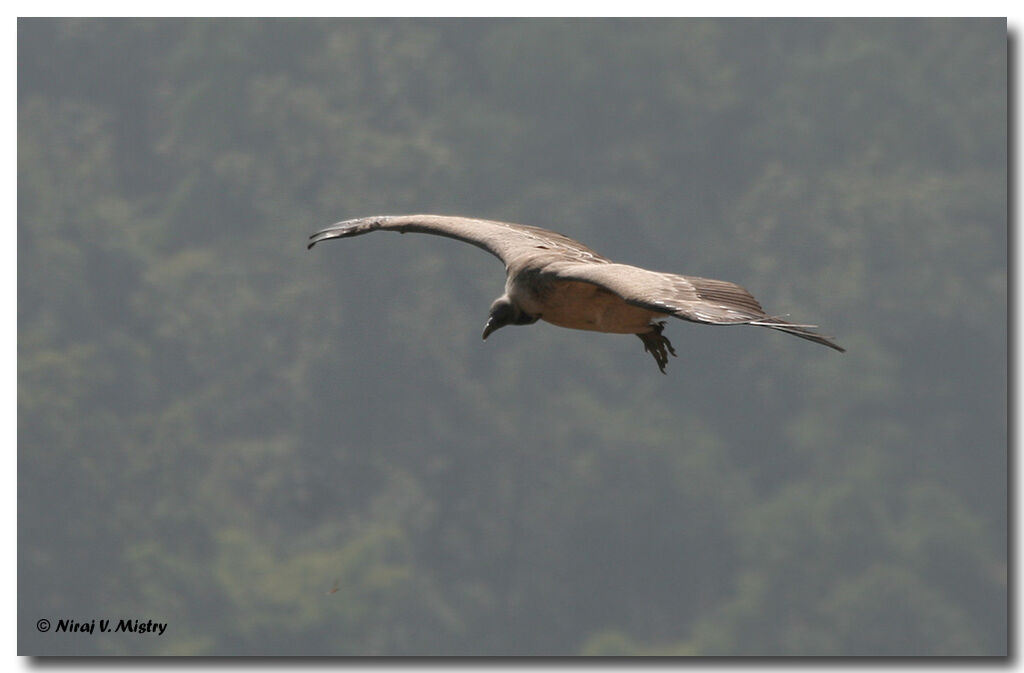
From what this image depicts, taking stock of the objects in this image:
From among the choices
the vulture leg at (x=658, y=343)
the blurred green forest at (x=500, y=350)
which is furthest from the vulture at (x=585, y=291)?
the blurred green forest at (x=500, y=350)

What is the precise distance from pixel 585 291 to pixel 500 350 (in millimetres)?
122384

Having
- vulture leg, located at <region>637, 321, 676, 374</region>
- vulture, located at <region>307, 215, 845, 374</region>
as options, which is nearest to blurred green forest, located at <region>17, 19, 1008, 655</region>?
vulture, located at <region>307, 215, 845, 374</region>

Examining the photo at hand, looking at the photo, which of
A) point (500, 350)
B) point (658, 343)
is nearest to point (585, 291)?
point (658, 343)

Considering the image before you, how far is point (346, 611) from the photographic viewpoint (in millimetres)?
126062

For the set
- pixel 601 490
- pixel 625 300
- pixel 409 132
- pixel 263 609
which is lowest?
pixel 263 609

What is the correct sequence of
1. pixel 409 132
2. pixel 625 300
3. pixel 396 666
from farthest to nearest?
1. pixel 409 132
2. pixel 396 666
3. pixel 625 300

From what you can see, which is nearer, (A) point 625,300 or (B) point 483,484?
(A) point 625,300

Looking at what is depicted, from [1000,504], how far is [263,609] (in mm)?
64517

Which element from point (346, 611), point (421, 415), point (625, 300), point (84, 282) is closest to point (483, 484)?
point (421, 415)

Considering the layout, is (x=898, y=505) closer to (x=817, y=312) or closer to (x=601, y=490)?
(x=817, y=312)

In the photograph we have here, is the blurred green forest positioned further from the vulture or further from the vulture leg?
the vulture leg

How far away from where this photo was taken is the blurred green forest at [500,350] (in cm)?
13362

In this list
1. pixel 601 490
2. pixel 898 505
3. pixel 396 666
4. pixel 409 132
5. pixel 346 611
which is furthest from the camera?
pixel 409 132

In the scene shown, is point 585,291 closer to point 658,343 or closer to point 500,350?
point 658,343
